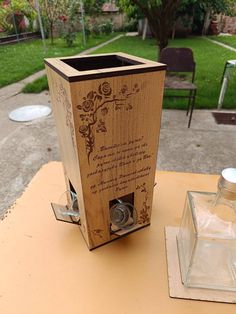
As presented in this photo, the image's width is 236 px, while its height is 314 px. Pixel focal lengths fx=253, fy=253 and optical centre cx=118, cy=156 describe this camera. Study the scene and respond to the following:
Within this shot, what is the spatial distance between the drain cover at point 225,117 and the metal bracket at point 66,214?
7.32 ft

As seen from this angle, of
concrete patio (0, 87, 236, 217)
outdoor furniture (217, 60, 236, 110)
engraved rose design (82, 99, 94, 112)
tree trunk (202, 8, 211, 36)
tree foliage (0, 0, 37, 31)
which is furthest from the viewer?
tree trunk (202, 8, 211, 36)

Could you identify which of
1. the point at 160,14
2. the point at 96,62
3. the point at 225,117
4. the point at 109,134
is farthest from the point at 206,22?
the point at 109,134

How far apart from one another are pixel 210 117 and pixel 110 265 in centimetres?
234

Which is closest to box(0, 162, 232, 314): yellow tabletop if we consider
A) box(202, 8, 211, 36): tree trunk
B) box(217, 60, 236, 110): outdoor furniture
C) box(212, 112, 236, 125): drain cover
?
box(212, 112, 236, 125): drain cover

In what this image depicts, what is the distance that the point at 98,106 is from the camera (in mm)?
356

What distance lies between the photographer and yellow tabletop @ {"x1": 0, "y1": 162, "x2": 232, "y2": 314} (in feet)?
1.34

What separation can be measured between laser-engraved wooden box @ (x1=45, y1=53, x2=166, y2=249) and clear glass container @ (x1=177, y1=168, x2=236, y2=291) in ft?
0.34

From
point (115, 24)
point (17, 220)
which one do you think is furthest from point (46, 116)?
point (115, 24)

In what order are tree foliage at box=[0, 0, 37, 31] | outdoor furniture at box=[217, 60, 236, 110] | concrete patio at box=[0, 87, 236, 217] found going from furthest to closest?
tree foliage at box=[0, 0, 37, 31], outdoor furniture at box=[217, 60, 236, 110], concrete patio at box=[0, 87, 236, 217]

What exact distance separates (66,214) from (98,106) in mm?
240

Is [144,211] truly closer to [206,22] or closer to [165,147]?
[165,147]

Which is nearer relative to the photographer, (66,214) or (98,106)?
(98,106)

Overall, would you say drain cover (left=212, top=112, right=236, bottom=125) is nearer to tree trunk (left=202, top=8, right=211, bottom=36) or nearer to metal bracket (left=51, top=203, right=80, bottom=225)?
metal bracket (left=51, top=203, right=80, bottom=225)

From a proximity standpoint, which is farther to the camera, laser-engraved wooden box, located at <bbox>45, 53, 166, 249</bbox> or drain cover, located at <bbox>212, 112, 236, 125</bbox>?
drain cover, located at <bbox>212, 112, 236, 125</bbox>
